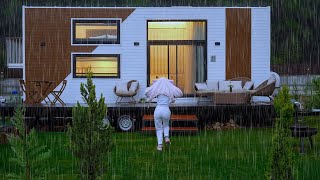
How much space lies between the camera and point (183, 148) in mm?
10359

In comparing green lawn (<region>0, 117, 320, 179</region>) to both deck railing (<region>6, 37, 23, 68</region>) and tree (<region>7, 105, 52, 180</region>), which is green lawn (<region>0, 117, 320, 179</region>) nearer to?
tree (<region>7, 105, 52, 180</region>)

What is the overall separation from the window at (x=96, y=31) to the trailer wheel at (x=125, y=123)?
2.77 m

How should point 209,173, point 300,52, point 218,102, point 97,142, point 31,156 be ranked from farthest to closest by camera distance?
point 300,52
point 218,102
point 209,173
point 97,142
point 31,156

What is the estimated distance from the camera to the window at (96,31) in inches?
607

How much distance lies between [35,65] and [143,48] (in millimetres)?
2842

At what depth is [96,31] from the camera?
1549cm

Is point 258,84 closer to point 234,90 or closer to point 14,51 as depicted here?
point 234,90

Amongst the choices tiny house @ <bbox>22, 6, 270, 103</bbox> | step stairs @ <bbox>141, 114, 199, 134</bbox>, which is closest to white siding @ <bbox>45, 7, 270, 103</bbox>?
tiny house @ <bbox>22, 6, 270, 103</bbox>

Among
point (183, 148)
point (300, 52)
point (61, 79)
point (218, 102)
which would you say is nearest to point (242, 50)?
point (218, 102)

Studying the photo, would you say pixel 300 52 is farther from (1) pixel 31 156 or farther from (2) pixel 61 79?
(1) pixel 31 156

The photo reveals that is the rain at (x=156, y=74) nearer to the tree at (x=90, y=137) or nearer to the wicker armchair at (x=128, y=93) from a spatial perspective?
the wicker armchair at (x=128, y=93)

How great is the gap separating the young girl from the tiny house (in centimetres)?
518

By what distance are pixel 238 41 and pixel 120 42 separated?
3.08 metres

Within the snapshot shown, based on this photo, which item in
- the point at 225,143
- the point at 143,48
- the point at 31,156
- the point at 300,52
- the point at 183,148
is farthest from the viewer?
the point at 300,52
